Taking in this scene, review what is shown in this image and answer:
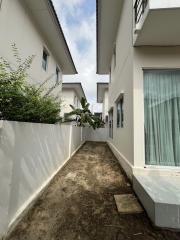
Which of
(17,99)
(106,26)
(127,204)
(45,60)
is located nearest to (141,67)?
(17,99)

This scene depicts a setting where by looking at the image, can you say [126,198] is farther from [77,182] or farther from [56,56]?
[56,56]

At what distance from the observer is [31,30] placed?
26.2 feet

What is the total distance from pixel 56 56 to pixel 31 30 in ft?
12.6

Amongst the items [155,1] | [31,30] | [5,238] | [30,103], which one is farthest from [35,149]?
[31,30]

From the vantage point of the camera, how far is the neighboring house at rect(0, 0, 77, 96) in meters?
5.97

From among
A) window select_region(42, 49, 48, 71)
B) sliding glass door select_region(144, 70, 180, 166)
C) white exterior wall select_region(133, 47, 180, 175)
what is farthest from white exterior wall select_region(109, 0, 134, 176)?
window select_region(42, 49, 48, 71)

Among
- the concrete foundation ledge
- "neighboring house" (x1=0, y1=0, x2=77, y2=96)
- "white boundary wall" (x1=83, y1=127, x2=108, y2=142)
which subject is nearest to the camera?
the concrete foundation ledge

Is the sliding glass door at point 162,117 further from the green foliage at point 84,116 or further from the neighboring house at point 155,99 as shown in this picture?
the green foliage at point 84,116

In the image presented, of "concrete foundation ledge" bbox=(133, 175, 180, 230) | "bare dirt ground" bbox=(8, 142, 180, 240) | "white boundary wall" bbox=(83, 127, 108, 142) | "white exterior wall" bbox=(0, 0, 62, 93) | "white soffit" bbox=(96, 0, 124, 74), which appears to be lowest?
"bare dirt ground" bbox=(8, 142, 180, 240)

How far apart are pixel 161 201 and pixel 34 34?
30.4ft

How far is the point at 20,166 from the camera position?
3.07m

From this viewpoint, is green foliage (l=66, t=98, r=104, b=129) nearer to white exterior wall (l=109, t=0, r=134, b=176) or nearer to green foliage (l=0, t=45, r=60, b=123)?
white exterior wall (l=109, t=0, r=134, b=176)

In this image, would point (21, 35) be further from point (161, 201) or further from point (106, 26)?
point (161, 201)

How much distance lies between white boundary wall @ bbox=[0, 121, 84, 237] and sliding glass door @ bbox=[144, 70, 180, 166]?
312 centimetres
